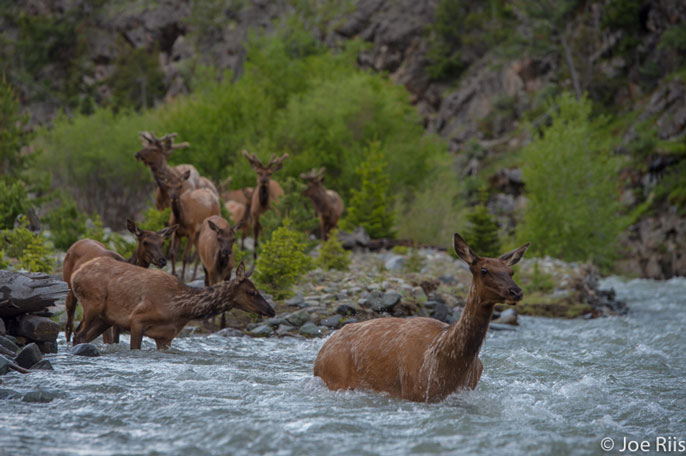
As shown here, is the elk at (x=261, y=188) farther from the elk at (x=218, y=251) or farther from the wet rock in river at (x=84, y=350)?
the wet rock in river at (x=84, y=350)

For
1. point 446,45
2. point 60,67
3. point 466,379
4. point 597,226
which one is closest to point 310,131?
point 597,226

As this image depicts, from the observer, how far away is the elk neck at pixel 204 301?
8984 mm

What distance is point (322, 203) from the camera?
21422 millimetres

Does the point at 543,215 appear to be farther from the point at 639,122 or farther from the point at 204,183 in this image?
the point at 639,122

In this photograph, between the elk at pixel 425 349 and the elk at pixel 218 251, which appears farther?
the elk at pixel 218 251

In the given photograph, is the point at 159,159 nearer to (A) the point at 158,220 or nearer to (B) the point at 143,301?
(A) the point at 158,220

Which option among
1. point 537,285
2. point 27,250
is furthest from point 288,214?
point 537,285

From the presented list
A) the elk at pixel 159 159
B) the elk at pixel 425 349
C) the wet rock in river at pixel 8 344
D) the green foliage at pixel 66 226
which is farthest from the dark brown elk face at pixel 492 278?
the green foliage at pixel 66 226

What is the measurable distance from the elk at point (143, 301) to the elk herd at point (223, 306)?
13 mm

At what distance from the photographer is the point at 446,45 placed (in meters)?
65.6

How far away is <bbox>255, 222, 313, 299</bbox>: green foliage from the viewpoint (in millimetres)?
12992

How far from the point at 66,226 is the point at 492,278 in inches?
539

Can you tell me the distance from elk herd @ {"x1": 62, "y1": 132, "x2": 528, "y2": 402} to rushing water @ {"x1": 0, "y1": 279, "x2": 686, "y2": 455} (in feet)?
0.73

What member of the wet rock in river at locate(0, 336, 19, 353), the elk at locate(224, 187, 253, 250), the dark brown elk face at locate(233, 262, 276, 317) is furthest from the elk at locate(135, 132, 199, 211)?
the wet rock in river at locate(0, 336, 19, 353)
